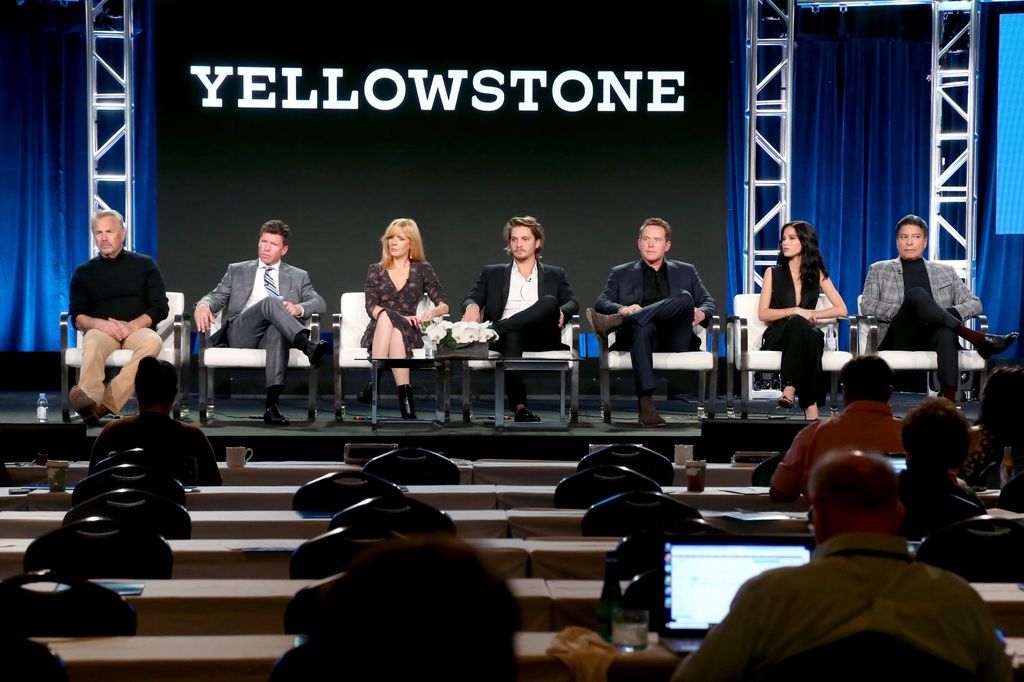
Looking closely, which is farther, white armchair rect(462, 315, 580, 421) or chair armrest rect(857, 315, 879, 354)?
chair armrest rect(857, 315, 879, 354)

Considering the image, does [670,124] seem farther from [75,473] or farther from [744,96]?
[75,473]

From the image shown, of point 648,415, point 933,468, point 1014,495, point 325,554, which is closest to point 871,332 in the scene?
point 648,415

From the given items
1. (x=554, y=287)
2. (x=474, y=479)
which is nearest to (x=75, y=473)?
(x=474, y=479)

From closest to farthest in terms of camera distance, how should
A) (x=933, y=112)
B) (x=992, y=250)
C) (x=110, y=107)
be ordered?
(x=110, y=107)
(x=933, y=112)
(x=992, y=250)

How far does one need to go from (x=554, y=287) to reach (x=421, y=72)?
78.4 inches

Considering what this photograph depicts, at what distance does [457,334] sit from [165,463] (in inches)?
103

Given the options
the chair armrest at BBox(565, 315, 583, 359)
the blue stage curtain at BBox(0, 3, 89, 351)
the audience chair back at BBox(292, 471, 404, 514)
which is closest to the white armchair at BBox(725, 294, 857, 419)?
the chair armrest at BBox(565, 315, 583, 359)

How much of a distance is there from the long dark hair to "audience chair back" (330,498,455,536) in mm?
4872

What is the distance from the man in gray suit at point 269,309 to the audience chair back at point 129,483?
3.13 m

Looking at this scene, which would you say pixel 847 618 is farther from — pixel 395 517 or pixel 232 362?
pixel 232 362

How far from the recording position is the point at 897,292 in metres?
7.68

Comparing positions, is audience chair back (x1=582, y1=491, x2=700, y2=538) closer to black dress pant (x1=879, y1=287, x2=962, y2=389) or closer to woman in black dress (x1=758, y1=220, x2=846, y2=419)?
woman in black dress (x1=758, y1=220, x2=846, y2=419)

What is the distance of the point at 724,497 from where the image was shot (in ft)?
14.2

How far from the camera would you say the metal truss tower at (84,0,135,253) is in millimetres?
8289
